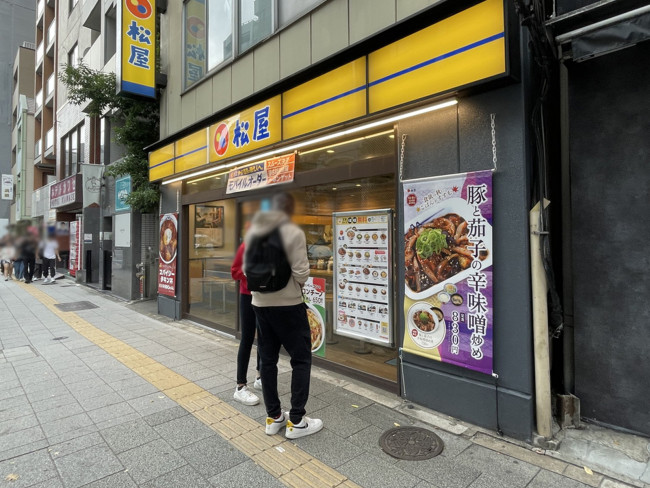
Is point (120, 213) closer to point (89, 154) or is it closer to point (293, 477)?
point (89, 154)

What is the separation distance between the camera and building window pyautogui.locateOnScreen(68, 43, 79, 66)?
1557 cm

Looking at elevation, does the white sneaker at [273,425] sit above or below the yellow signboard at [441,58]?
below

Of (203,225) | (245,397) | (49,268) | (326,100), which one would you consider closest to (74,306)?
(203,225)

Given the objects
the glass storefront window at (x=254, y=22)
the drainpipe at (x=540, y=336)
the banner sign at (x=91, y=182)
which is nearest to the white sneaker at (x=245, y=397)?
the drainpipe at (x=540, y=336)

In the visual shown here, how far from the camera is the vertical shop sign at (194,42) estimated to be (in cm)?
775

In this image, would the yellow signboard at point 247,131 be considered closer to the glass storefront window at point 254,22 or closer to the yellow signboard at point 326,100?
the yellow signboard at point 326,100

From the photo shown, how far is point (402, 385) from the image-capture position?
4.04 m

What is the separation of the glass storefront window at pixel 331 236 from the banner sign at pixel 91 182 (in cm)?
1021

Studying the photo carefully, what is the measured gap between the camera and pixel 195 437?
3.26m

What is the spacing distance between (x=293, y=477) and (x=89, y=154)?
14.3 m

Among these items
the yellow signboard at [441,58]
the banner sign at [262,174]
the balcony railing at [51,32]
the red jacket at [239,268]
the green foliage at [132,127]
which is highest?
the balcony railing at [51,32]

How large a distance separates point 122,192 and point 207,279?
4.59 meters

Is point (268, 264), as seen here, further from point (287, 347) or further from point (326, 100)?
point (326, 100)

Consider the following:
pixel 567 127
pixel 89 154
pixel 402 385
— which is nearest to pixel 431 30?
pixel 567 127
